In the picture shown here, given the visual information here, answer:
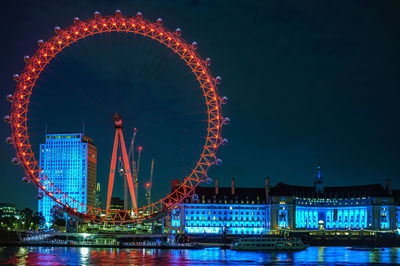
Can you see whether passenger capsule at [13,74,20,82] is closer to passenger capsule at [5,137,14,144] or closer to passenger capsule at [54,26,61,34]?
passenger capsule at [5,137,14,144]

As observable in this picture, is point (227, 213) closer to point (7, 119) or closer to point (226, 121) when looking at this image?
point (226, 121)

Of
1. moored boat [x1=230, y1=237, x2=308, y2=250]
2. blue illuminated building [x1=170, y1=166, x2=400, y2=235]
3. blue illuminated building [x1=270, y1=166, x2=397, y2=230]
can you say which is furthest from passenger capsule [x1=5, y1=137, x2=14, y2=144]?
blue illuminated building [x1=270, y1=166, x2=397, y2=230]

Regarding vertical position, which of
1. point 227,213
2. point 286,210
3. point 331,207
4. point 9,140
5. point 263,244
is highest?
point 9,140

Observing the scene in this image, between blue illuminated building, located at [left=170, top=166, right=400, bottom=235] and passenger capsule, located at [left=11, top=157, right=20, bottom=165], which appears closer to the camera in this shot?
passenger capsule, located at [left=11, top=157, right=20, bottom=165]

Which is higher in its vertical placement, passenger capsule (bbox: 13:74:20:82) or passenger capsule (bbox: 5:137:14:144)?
passenger capsule (bbox: 13:74:20:82)

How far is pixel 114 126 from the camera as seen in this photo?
81375 mm

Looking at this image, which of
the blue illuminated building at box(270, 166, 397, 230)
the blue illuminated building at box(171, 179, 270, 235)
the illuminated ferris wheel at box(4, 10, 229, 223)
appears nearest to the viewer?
the illuminated ferris wheel at box(4, 10, 229, 223)

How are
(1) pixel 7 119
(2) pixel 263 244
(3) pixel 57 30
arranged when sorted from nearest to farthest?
1. (3) pixel 57 30
2. (1) pixel 7 119
3. (2) pixel 263 244

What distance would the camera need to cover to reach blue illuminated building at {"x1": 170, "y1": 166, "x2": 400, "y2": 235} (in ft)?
480

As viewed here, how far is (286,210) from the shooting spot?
147125 millimetres

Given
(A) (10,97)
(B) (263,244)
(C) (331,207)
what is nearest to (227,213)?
(C) (331,207)

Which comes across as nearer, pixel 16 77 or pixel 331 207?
pixel 16 77

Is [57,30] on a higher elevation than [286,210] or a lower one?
higher

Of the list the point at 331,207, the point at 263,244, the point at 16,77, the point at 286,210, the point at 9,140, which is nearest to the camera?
the point at 16,77
